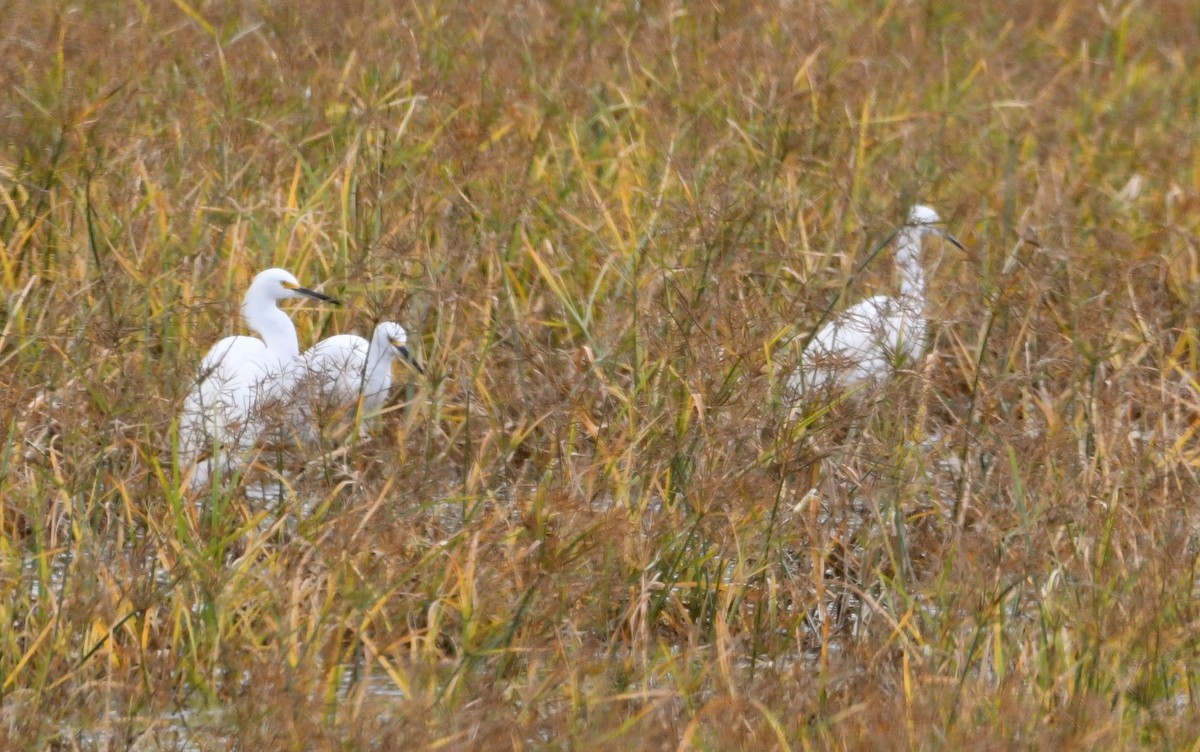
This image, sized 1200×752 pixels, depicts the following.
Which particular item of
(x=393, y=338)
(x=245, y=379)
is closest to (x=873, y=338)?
(x=393, y=338)

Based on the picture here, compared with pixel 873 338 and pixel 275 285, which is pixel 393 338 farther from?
pixel 873 338

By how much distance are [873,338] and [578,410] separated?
21.4 inches

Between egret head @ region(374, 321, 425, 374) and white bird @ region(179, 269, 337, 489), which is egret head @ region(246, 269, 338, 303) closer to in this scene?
white bird @ region(179, 269, 337, 489)

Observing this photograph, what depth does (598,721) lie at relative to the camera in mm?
2004

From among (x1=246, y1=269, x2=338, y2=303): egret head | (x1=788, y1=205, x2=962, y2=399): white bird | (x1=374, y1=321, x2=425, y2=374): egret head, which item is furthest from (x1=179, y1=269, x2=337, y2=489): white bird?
(x1=788, y1=205, x2=962, y2=399): white bird

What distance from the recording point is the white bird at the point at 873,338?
270 cm

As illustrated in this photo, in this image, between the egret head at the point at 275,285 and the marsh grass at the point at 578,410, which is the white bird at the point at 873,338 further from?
the egret head at the point at 275,285

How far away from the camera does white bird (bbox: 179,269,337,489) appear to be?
2711 mm

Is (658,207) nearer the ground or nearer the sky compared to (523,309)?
nearer the sky

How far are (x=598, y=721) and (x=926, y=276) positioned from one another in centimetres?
171

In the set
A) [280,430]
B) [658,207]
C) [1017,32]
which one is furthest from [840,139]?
[280,430]

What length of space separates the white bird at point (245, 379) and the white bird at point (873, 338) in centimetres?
85

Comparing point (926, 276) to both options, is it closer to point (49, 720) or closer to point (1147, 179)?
point (1147, 179)

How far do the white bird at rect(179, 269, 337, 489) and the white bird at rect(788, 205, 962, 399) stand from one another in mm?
846
